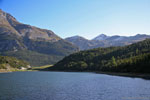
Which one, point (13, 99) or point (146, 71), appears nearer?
point (13, 99)

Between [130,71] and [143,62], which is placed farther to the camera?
[130,71]

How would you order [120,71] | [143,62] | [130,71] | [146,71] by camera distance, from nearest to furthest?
1. [146,71]
2. [143,62]
3. [130,71]
4. [120,71]

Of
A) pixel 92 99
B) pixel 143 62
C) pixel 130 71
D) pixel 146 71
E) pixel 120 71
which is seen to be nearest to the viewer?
pixel 92 99

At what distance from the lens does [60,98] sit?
66250 mm

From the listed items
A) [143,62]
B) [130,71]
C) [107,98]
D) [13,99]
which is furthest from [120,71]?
[13,99]

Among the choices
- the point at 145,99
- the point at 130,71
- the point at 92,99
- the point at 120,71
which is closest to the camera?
the point at 145,99

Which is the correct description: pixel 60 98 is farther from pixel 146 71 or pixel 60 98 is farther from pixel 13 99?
pixel 146 71

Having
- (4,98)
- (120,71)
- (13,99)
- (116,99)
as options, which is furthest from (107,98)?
(120,71)

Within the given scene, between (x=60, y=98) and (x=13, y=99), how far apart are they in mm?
17517

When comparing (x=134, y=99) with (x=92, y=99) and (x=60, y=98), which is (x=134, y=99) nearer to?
(x=92, y=99)

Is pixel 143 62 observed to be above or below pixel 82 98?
above

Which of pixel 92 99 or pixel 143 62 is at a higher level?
pixel 143 62

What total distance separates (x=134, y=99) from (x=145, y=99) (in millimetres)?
3603

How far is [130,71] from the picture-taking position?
17112cm
